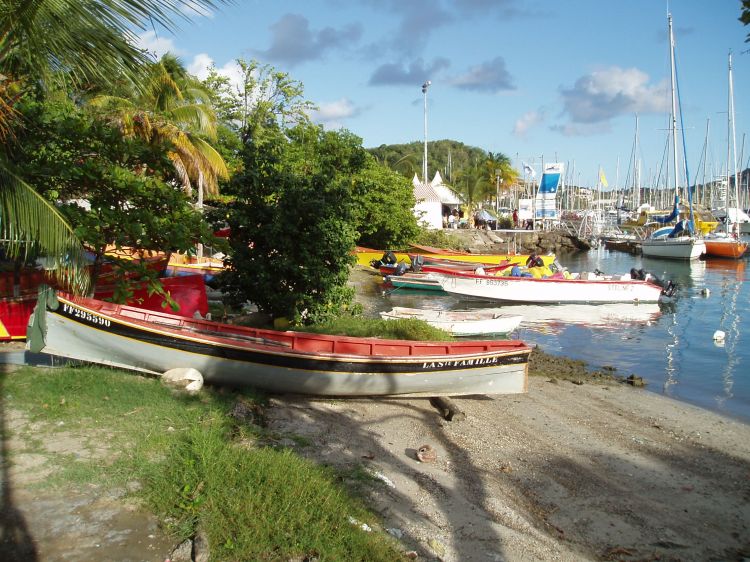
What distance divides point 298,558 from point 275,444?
9.29 feet

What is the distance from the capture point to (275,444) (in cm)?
796

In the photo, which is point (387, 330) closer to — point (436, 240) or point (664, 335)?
point (664, 335)

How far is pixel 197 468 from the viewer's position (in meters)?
6.37

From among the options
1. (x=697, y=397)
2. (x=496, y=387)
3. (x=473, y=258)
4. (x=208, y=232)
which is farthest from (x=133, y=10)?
(x=473, y=258)

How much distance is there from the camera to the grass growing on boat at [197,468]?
540cm

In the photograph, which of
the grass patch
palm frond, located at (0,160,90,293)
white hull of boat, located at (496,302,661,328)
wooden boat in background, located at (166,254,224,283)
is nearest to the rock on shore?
the grass patch

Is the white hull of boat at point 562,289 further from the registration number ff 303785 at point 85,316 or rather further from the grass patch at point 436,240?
the registration number ff 303785 at point 85,316

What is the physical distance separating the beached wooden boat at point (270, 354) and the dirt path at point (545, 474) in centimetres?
50

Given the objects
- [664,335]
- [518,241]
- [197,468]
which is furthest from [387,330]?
[518,241]

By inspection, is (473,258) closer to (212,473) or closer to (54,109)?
(54,109)

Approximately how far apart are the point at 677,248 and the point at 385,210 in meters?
28.4

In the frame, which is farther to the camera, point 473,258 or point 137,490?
point 473,258

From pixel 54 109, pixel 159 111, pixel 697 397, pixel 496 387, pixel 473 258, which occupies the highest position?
pixel 159 111

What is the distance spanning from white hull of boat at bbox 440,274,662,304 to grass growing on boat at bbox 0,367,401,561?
20705mm
